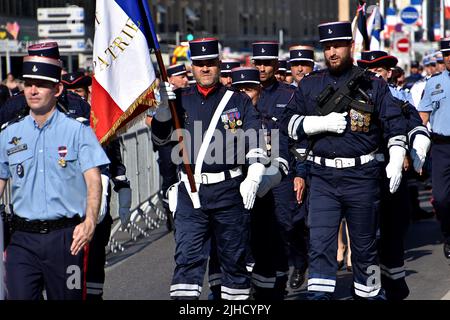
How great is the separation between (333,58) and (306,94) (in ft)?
1.06

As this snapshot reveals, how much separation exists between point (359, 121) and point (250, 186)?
35.9 inches

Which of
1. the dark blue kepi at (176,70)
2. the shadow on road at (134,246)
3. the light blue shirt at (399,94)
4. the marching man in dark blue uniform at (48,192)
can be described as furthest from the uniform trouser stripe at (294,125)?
the dark blue kepi at (176,70)

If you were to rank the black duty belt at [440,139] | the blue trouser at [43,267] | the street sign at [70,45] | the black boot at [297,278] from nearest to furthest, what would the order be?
1. the blue trouser at [43,267]
2. the black boot at [297,278]
3. the black duty belt at [440,139]
4. the street sign at [70,45]

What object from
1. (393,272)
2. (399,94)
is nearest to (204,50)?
(393,272)

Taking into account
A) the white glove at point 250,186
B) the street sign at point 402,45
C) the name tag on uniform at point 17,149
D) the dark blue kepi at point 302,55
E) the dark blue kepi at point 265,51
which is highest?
the dark blue kepi at point 265,51

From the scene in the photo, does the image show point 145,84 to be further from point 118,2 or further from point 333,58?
point 333,58

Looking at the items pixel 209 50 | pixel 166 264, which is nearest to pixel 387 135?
pixel 209 50

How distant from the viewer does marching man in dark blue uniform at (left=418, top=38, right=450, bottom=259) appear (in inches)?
479

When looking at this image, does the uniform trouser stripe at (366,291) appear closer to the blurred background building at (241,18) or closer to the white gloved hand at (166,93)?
the white gloved hand at (166,93)

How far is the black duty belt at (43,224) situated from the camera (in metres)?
7.00

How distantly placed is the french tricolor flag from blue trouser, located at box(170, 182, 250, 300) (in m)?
0.76

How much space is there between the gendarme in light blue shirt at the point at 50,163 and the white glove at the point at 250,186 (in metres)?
1.58
